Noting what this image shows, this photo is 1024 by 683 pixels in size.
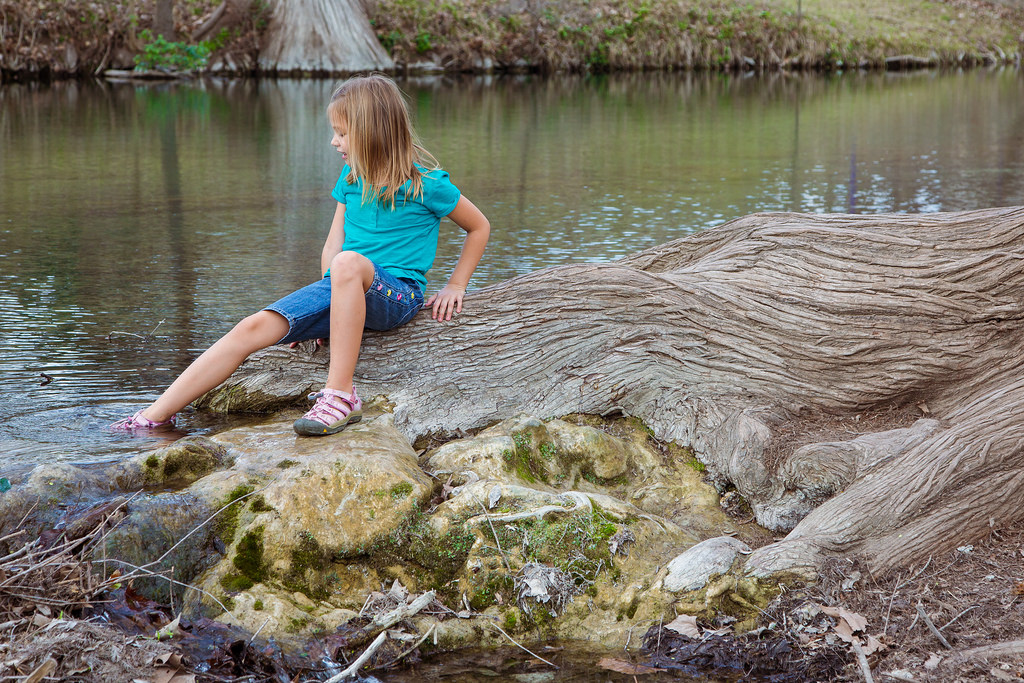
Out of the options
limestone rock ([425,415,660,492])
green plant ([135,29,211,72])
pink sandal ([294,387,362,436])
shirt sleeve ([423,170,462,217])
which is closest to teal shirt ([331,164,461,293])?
shirt sleeve ([423,170,462,217])

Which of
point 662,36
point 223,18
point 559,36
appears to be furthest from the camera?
point 662,36

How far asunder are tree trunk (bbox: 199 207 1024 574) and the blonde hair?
0.65 metres

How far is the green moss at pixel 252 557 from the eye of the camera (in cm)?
321

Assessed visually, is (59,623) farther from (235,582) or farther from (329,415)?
(329,415)

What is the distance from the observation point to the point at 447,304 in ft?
14.3

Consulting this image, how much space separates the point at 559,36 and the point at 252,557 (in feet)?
89.9

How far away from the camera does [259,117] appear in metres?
17.4

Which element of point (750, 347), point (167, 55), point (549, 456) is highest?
point (167, 55)

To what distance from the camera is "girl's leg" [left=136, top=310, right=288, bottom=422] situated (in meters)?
4.02

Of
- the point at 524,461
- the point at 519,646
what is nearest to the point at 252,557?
the point at 519,646

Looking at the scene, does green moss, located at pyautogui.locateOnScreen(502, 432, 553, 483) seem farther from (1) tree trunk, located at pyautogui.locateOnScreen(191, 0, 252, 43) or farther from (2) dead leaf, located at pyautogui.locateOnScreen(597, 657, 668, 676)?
(1) tree trunk, located at pyautogui.locateOnScreen(191, 0, 252, 43)

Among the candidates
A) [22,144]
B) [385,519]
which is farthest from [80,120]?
[385,519]

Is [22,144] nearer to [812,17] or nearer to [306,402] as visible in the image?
[306,402]

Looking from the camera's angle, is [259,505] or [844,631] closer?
[844,631]
